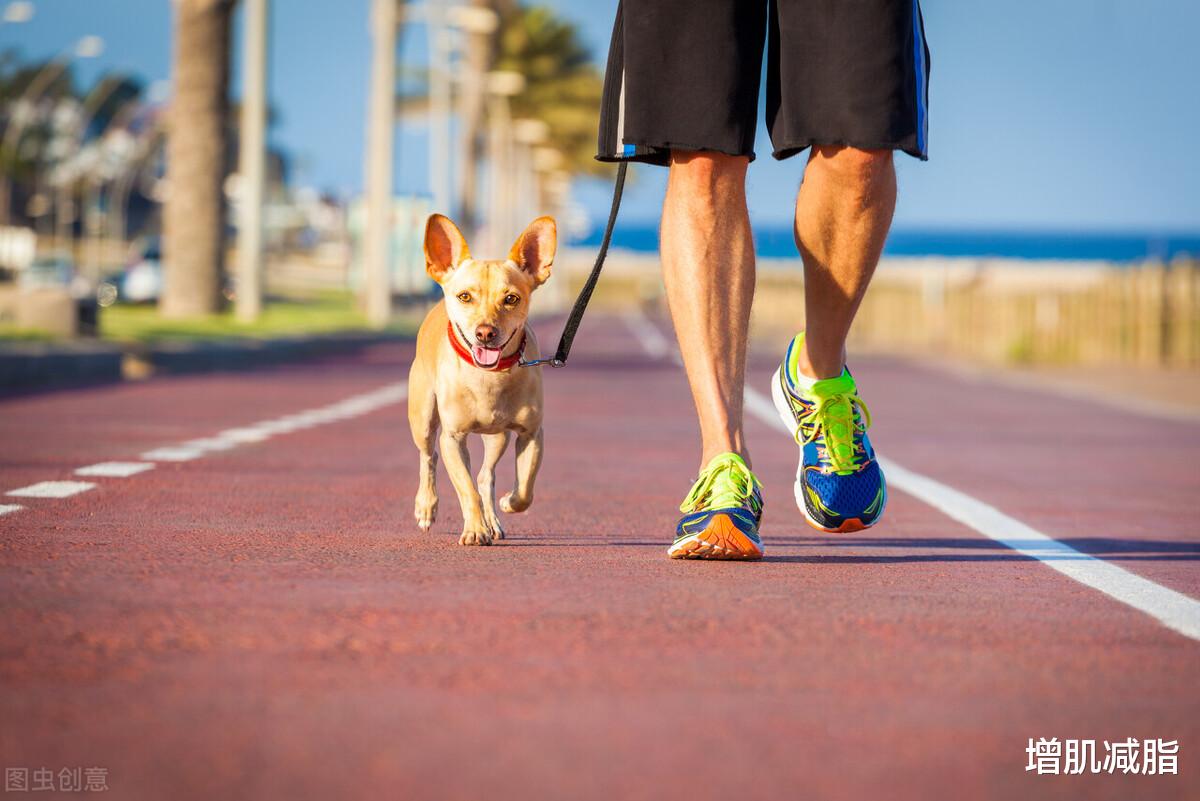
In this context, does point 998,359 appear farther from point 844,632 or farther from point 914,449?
point 844,632

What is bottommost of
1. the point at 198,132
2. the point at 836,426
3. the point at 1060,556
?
the point at 1060,556

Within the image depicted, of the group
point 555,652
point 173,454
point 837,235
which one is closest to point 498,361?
point 837,235

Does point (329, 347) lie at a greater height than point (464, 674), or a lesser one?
lesser

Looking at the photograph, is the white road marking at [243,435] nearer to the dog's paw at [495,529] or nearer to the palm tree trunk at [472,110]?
the dog's paw at [495,529]

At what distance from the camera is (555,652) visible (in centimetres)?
388

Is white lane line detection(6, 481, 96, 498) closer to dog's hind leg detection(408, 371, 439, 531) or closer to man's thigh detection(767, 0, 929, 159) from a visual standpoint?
dog's hind leg detection(408, 371, 439, 531)

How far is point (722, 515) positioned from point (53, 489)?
306 centimetres

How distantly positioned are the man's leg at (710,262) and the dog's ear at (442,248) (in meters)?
0.70

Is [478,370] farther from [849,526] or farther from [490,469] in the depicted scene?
[849,526]

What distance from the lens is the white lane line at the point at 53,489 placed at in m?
7.21

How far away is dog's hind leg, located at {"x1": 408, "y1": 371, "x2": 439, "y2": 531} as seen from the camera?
6363mm

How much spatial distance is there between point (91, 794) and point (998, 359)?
38962 mm

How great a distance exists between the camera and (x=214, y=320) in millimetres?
31656

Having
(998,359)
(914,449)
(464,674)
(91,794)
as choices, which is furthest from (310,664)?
(998,359)
